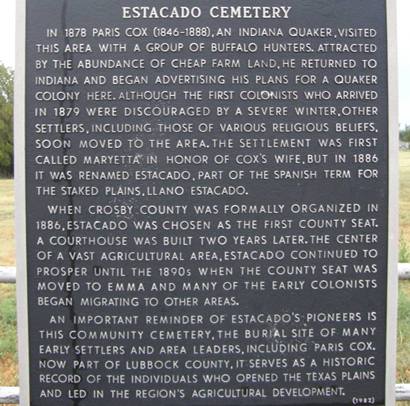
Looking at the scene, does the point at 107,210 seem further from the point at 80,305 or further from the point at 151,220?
the point at 80,305

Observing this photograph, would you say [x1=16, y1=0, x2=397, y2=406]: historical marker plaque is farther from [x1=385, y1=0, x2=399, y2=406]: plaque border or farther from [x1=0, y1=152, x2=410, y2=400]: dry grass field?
[x1=0, y1=152, x2=410, y2=400]: dry grass field

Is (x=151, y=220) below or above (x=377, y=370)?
above

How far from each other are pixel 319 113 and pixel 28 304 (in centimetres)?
200

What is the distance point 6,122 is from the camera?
30.0 metres

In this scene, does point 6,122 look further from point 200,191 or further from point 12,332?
point 200,191

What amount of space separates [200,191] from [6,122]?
1128 inches

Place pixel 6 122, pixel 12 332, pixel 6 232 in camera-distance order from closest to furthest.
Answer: pixel 12 332
pixel 6 232
pixel 6 122

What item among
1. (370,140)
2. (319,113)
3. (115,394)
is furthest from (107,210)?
(370,140)

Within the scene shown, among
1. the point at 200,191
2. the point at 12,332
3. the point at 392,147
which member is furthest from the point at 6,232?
the point at 392,147

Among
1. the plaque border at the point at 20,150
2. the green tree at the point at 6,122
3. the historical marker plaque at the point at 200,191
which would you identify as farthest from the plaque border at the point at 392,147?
the green tree at the point at 6,122

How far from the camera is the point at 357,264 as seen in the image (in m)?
3.46

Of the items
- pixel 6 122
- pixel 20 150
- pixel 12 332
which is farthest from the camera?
pixel 6 122

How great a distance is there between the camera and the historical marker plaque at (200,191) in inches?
134

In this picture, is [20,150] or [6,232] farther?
[6,232]
